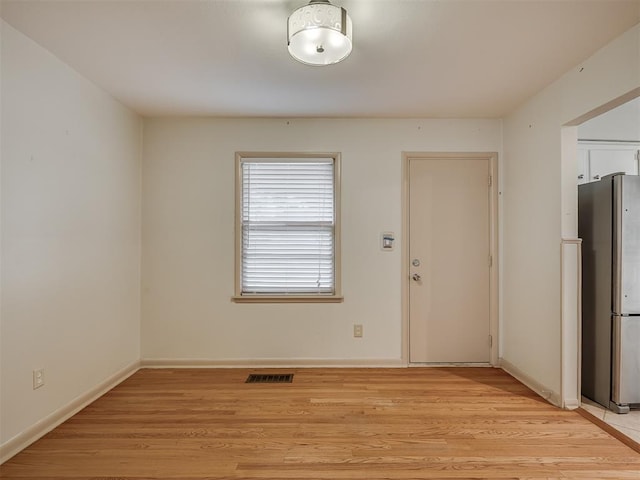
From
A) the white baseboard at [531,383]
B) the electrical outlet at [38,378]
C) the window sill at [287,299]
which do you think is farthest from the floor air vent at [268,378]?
the white baseboard at [531,383]

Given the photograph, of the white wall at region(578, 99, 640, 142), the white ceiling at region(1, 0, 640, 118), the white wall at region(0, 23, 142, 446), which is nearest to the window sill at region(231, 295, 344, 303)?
the white wall at region(0, 23, 142, 446)

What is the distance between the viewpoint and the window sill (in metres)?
3.56

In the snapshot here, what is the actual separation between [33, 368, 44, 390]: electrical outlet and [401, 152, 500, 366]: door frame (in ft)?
9.74

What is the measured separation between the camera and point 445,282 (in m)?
3.59

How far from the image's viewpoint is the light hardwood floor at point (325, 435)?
1.98 metres

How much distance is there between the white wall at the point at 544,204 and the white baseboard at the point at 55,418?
3.67 meters

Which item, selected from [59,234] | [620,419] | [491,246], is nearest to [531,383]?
[620,419]

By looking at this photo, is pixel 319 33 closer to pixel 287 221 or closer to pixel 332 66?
pixel 332 66

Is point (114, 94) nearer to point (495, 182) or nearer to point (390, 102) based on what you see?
point (390, 102)

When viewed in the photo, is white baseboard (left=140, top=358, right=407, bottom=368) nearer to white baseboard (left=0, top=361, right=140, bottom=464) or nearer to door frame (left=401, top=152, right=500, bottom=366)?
door frame (left=401, top=152, right=500, bottom=366)

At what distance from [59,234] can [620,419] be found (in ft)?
13.7

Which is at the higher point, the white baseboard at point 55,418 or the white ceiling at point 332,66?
the white ceiling at point 332,66

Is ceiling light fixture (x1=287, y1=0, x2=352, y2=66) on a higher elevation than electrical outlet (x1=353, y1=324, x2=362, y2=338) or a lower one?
higher

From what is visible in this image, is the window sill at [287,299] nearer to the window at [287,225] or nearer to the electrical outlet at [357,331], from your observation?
the window at [287,225]
